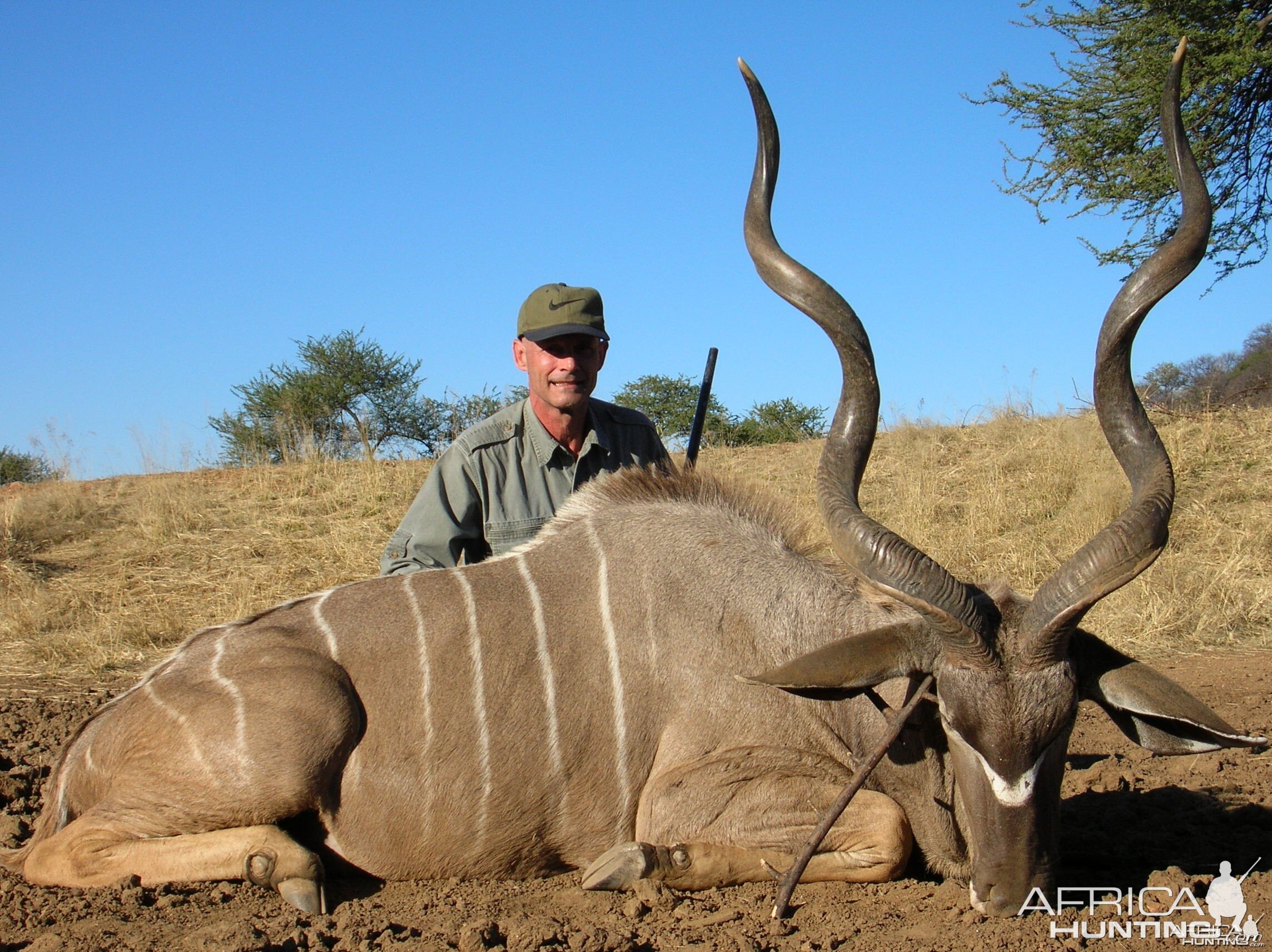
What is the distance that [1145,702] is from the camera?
263 centimetres

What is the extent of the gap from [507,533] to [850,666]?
6.12 feet

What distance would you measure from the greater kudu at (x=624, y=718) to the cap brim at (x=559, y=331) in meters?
1.12

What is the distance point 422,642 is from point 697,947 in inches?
46.6

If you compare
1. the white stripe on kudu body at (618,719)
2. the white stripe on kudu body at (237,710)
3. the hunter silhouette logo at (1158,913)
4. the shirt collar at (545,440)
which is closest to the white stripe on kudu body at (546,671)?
the white stripe on kudu body at (618,719)

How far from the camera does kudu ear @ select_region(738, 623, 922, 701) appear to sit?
2625 mm

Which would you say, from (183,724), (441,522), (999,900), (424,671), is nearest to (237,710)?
(183,724)

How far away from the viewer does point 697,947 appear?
2.53 metres

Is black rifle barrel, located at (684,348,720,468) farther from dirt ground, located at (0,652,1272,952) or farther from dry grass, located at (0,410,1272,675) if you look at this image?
dirt ground, located at (0,652,1272,952)

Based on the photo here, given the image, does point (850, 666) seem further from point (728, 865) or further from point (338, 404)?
point (338, 404)

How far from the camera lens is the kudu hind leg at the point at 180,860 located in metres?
2.86

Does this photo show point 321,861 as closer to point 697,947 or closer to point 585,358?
point 697,947

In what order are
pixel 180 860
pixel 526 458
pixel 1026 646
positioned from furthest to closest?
pixel 526 458 < pixel 180 860 < pixel 1026 646

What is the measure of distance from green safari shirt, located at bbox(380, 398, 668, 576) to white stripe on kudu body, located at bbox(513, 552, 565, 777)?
2.55 ft

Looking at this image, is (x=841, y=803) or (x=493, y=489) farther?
(x=493, y=489)
